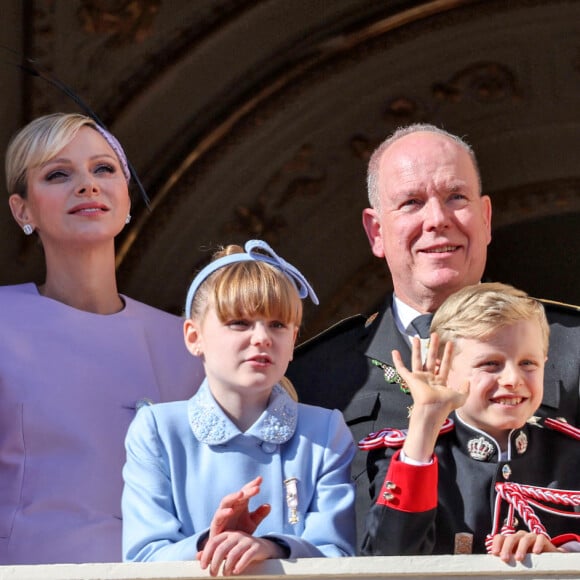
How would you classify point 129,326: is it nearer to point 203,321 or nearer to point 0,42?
point 203,321

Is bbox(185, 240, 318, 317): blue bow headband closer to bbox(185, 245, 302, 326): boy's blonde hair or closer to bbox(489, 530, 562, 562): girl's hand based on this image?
bbox(185, 245, 302, 326): boy's blonde hair

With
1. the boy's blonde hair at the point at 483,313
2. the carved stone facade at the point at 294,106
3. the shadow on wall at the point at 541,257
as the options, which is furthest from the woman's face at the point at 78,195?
the shadow on wall at the point at 541,257

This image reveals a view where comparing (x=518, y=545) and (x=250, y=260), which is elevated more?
(x=250, y=260)

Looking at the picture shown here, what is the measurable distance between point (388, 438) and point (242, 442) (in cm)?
25

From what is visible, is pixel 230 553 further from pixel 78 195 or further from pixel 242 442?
pixel 78 195

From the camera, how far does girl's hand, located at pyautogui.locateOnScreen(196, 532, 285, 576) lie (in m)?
2.75

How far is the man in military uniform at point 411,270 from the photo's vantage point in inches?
139

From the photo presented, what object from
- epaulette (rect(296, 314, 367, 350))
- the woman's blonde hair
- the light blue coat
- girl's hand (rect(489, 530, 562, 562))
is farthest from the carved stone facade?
girl's hand (rect(489, 530, 562, 562))

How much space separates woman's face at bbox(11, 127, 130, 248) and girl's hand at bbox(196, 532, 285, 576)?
0.91 meters

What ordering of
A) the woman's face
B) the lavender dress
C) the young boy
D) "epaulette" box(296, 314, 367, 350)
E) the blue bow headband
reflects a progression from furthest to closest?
"epaulette" box(296, 314, 367, 350), the woman's face, the lavender dress, the blue bow headband, the young boy

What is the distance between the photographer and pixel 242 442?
10.0ft

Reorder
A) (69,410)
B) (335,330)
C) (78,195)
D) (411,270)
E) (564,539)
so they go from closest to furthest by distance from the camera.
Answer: (564,539) < (69,410) < (78,195) < (411,270) < (335,330)

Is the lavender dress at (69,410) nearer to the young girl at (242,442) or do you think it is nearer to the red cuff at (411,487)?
the young girl at (242,442)

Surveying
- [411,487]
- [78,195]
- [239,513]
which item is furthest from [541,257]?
[239,513]
